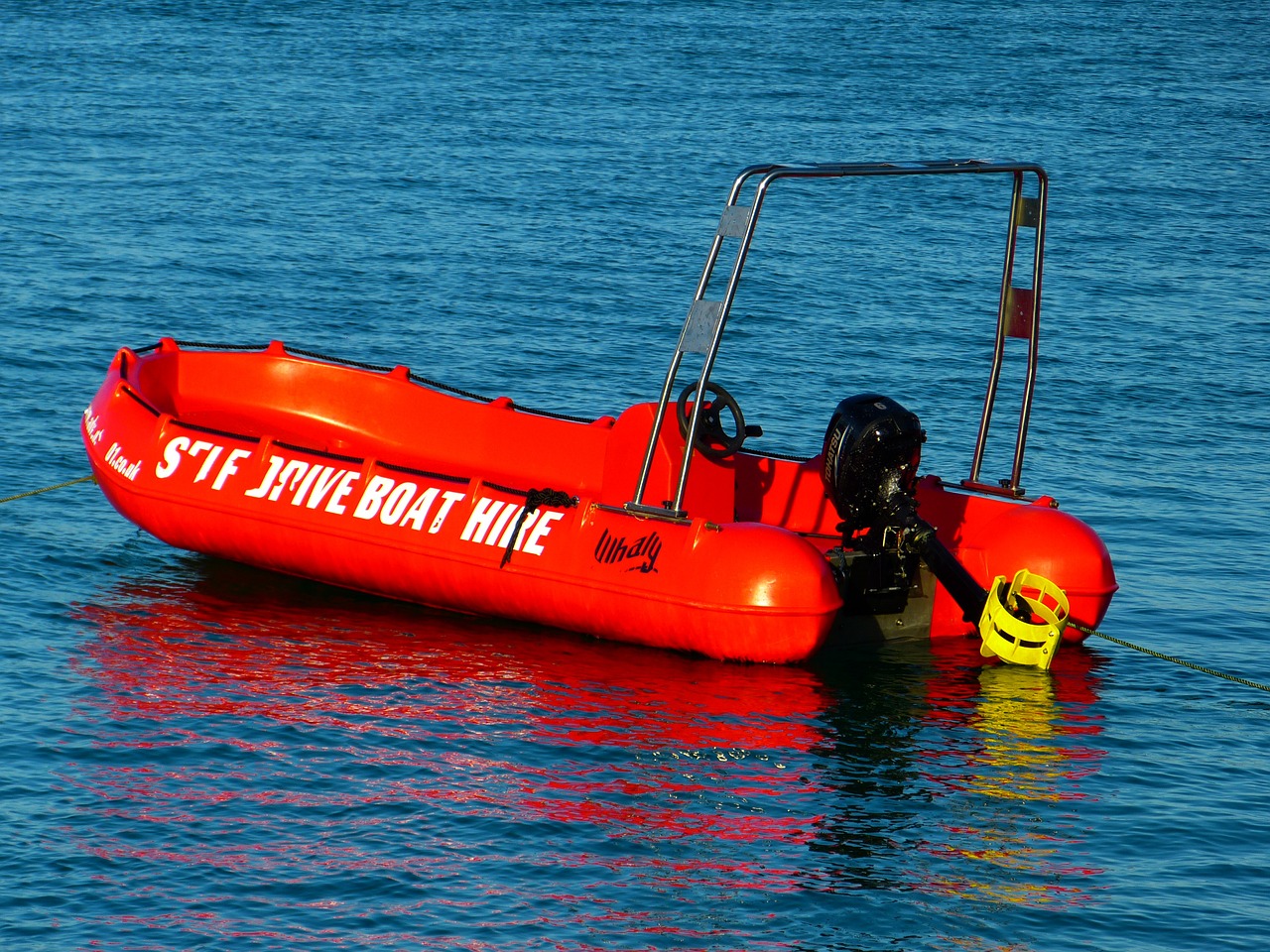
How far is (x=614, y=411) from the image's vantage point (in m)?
17.1

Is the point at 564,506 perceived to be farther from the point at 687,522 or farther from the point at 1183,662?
the point at 1183,662

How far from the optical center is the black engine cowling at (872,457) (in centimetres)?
1136

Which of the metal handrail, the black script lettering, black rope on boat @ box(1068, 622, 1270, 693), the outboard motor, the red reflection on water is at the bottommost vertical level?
the red reflection on water

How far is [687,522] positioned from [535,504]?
3.34 ft

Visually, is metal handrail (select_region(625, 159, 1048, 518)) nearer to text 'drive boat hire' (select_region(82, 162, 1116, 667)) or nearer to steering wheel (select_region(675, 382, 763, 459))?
text 'drive boat hire' (select_region(82, 162, 1116, 667))

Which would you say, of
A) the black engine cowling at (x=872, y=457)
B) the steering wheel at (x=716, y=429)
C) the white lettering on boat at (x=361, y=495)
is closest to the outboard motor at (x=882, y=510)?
the black engine cowling at (x=872, y=457)

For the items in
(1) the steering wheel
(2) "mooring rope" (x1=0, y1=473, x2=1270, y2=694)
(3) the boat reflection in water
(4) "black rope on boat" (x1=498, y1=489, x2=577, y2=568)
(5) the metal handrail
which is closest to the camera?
(3) the boat reflection in water

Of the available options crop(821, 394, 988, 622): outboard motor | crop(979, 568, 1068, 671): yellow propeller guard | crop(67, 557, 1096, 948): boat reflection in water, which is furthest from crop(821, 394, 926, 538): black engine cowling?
crop(67, 557, 1096, 948): boat reflection in water

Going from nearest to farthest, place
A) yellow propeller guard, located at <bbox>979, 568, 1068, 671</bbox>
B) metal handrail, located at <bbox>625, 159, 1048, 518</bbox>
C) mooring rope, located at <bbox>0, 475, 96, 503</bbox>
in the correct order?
metal handrail, located at <bbox>625, 159, 1048, 518</bbox>
yellow propeller guard, located at <bbox>979, 568, 1068, 671</bbox>
mooring rope, located at <bbox>0, 475, 96, 503</bbox>

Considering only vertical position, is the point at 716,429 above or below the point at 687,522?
above

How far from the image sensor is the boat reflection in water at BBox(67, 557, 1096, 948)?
8.27 meters

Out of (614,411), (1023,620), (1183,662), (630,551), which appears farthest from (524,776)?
(614,411)

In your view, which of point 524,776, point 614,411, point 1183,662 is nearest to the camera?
point 524,776

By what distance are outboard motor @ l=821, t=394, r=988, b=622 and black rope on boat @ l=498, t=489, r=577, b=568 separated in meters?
1.66
